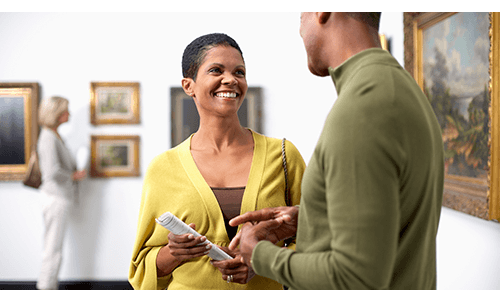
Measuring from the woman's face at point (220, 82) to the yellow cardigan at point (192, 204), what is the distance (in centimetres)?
18

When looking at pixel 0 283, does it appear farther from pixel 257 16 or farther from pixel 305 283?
pixel 305 283

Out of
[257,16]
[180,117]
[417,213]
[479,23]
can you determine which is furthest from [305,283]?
[257,16]

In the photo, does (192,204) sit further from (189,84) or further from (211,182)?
(189,84)

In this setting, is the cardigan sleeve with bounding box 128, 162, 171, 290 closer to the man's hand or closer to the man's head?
the man's hand

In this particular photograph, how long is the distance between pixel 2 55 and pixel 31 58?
305 millimetres

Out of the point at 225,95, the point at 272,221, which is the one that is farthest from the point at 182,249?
the point at 225,95

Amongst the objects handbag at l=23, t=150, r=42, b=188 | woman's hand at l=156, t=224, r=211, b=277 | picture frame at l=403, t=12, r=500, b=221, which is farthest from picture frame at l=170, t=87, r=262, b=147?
woman's hand at l=156, t=224, r=211, b=277

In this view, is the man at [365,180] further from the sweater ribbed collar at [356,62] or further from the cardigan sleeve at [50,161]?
the cardigan sleeve at [50,161]

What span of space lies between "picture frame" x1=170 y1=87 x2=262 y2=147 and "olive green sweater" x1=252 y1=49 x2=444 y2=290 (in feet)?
10.00

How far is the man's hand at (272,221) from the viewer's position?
0.89m

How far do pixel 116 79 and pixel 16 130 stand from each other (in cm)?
114

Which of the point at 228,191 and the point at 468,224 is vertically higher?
the point at 228,191

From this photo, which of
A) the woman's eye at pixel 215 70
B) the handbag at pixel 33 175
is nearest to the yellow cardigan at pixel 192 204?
the woman's eye at pixel 215 70

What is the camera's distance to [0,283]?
3.79 m
